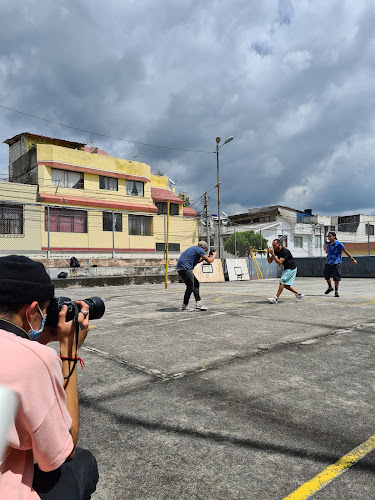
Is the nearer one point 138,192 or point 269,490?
point 269,490

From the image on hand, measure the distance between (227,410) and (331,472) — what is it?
3.00 feet

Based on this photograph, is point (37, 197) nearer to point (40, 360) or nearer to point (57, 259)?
point (57, 259)

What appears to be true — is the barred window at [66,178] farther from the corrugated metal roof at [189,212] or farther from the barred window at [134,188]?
the corrugated metal roof at [189,212]

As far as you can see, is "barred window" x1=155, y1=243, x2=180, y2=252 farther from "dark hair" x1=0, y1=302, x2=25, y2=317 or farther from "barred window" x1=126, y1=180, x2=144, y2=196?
"dark hair" x1=0, y1=302, x2=25, y2=317

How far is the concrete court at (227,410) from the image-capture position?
1977mm

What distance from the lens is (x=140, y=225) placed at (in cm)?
2869

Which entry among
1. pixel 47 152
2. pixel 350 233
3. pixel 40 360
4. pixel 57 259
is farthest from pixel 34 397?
pixel 350 233

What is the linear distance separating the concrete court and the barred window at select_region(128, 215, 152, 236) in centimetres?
2265

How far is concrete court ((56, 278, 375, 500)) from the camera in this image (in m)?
1.98

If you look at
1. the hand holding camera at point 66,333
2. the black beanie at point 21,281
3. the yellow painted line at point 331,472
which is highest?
the black beanie at point 21,281

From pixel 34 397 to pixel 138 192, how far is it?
103 ft

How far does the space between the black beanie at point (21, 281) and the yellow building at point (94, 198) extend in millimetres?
20138

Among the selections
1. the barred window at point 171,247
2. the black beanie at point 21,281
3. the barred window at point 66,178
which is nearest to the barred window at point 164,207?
the barred window at point 171,247

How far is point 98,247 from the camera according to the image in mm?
26125
